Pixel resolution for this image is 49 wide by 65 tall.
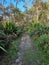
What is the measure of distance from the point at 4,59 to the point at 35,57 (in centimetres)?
143

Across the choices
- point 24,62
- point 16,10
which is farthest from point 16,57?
point 16,10

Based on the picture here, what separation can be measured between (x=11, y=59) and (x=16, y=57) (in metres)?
0.38

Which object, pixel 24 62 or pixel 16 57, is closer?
pixel 24 62

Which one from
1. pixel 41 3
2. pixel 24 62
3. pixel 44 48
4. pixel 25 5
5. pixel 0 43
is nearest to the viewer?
pixel 24 62

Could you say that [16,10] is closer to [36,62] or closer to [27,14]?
[27,14]

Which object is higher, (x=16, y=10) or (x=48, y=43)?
(x=48, y=43)

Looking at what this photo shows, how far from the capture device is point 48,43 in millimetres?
10078

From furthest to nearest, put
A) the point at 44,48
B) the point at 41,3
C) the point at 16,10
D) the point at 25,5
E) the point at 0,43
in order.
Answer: the point at 25,5 < the point at 16,10 < the point at 41,3 < the point at 44,48 < the point at 0,43

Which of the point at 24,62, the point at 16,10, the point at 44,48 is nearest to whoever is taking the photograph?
the point at 24,62

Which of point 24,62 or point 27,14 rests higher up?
point 24,62

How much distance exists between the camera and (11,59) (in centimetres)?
815

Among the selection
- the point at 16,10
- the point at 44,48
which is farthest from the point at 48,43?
the point at 16,10

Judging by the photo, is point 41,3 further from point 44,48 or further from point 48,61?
point 48,61

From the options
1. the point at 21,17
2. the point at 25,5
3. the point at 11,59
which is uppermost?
the point at 11,59
